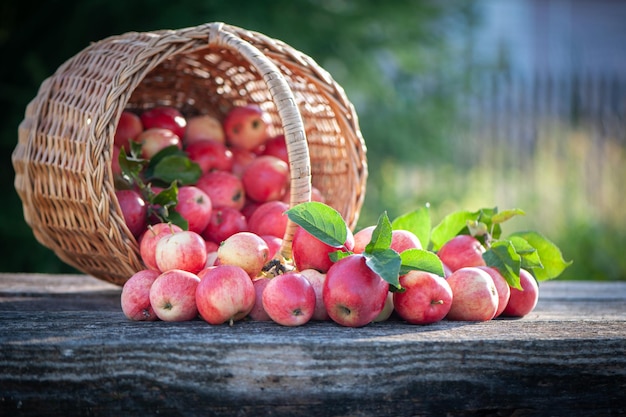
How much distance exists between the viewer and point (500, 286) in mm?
1301

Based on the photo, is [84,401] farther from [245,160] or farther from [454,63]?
[454,63]

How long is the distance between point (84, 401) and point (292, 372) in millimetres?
334

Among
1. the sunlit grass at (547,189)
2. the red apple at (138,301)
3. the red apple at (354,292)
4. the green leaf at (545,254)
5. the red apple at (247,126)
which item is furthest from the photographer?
the sunlit grass at (547,189)

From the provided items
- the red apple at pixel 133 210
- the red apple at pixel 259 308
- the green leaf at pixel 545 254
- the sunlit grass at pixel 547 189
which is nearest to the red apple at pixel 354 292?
the red apple at pixel 259 308

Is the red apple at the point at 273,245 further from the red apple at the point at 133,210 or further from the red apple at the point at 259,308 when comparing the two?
the red apple at the point at 133,210

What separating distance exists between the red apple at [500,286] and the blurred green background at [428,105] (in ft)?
5.68

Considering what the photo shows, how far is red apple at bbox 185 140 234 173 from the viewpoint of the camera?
5.94ft

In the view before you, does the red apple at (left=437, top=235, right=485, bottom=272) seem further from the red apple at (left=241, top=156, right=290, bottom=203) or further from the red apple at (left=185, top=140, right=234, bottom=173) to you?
the red apple at (left=185, top=140, right=234, bottom=173)

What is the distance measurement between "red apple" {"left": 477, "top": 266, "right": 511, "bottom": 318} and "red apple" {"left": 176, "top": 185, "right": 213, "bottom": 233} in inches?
27.0

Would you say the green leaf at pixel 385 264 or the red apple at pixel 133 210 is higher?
the red apple at pixel 133 210

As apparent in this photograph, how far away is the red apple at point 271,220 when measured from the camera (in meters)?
1.58

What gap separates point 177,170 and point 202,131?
0.27 meters

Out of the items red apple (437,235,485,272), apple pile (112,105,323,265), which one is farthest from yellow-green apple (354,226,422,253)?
apple pile (112,105,323,265)

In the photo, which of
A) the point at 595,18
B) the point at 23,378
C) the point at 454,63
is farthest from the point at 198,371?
the point at 595,18
